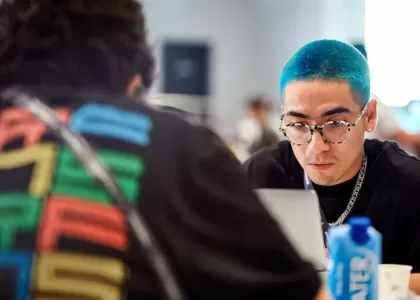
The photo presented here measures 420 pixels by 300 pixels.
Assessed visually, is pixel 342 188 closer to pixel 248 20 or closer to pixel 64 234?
pixel 64 234

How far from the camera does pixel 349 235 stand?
1.05 metres

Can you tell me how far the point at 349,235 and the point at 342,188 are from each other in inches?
22.3

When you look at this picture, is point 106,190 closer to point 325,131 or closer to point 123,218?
point 123,218

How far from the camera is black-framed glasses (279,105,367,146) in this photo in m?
1.51

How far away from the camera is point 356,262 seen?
104 cm

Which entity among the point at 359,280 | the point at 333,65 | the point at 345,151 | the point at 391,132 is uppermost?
the point at 333,65

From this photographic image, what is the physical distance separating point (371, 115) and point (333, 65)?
181 mm

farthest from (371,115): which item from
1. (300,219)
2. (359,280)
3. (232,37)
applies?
(232,37)

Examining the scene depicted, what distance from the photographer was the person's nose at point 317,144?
1.50 m

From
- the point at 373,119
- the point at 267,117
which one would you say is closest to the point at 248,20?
the point at 267,117

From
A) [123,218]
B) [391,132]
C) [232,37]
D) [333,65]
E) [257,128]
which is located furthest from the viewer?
[232,37]

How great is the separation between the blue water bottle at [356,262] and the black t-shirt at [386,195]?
1.70 feet

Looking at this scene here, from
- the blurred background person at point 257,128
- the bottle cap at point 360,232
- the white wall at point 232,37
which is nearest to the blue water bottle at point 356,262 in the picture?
the bottle cap at point 360,232

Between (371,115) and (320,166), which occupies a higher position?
(371,115)
